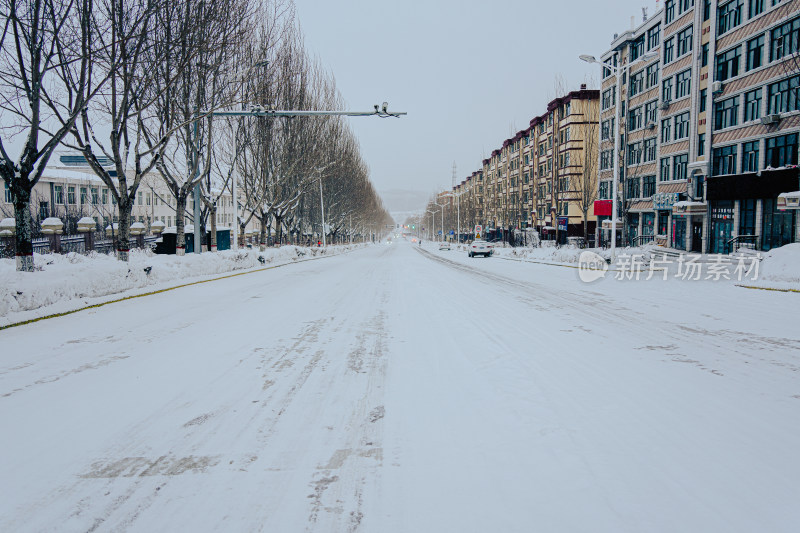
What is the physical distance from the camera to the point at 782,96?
93.6ft

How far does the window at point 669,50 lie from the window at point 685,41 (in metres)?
0.78

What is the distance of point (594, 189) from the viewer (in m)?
48.7

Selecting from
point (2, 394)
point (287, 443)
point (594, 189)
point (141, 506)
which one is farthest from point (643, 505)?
point (594, 189)

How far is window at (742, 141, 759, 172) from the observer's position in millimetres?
30688

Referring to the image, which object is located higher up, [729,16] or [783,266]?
[729,16]

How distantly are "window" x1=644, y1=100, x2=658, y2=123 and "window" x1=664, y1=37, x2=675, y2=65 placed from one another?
331cm

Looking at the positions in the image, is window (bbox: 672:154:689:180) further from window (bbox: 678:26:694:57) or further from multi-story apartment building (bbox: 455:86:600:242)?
window (bbox: 678:26:694:57)

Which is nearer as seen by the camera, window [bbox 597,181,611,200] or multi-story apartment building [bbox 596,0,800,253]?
multi-story apartment building [bbox 596,0,800,253]

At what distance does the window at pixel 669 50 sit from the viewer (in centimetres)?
3906

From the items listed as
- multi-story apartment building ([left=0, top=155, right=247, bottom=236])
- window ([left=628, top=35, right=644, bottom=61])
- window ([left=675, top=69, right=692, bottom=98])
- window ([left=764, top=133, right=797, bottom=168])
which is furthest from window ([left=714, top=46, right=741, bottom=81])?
multi-story apartment building ([left=0, top=155, right=247, bottom=236])

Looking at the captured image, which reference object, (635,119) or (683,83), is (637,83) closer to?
(635,119)

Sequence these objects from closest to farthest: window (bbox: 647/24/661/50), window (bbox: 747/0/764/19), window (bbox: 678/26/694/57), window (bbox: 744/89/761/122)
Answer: window (bbox: 747/0/764/19), window (bbox: 744/89/761/122), window (bbox: 678/26/694/57), window (bbox: 647/24/661/50)

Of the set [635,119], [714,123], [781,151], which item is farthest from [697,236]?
[635,119]

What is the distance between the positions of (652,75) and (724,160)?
13019mm
